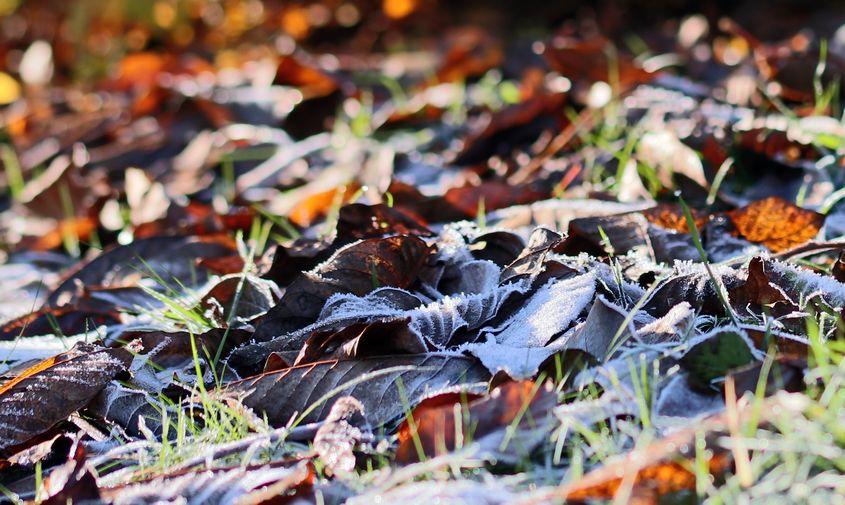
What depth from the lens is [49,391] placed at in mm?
1553

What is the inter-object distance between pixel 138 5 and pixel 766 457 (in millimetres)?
5600

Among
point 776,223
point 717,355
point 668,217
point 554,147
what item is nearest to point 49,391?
point 717,355

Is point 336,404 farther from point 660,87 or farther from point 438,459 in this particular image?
point 660,87

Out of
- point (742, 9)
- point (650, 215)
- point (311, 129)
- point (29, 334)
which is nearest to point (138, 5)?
point (311, 129)

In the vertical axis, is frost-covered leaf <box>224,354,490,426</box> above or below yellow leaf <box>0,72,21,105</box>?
above

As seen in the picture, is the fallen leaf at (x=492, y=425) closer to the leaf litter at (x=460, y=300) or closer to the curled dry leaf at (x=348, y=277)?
the leaf litter at (x=460, y=300)

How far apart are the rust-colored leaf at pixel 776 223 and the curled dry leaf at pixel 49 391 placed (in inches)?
48.5

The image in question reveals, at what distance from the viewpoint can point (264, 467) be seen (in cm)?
131

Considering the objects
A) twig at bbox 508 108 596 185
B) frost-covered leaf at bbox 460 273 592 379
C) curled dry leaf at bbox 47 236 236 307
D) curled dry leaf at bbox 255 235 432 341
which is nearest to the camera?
frost-covered leaf at bbox 460 273 592 379

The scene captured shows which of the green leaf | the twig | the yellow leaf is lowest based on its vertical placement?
the yellow leaf

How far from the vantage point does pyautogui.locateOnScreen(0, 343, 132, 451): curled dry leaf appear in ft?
5.03

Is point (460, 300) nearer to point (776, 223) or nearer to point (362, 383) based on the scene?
point (362, 383)

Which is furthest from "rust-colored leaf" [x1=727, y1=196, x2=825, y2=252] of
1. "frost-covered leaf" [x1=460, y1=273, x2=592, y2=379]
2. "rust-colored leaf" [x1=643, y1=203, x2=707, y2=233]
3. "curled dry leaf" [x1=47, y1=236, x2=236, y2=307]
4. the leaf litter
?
"curled dry leaf" [x1=47, y1=236, x2=236, y2=307]

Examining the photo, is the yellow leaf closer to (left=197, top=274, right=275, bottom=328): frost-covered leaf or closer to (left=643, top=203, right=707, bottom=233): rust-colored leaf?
(left=197, top=274, right=275, bottom=328): frost-covered leaf
